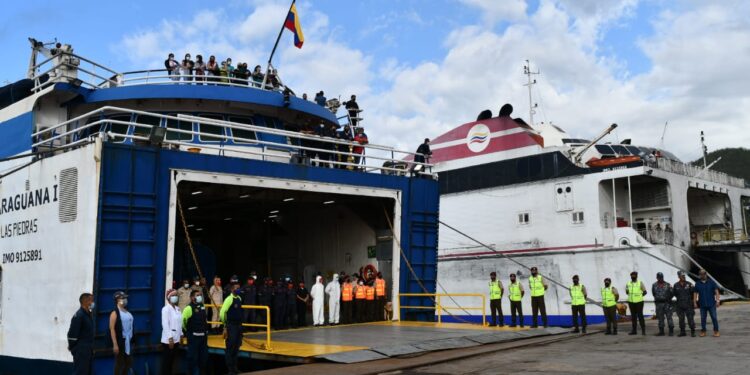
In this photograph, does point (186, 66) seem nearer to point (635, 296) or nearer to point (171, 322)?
point (171, 322)

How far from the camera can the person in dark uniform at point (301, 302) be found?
1603cm

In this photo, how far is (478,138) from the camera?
28.0 m

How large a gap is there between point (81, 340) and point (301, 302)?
322 inches

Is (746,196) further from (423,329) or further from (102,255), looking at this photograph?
(102,255)

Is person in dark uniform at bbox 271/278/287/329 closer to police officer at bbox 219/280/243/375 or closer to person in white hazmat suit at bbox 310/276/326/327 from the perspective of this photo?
person in white hazmat suit at bbox 310/276/326/327

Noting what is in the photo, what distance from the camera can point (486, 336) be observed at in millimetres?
12250

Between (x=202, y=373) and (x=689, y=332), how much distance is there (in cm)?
1037

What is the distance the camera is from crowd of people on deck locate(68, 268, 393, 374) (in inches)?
368

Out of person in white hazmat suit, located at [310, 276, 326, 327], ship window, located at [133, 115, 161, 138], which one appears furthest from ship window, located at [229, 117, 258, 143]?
person in white hazmat suit, located at [310, 276, 326, 327]

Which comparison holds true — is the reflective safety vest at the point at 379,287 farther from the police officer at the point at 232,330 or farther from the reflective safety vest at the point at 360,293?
the police officer at the point at 232,330

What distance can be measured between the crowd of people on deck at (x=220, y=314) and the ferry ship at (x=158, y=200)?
49cm

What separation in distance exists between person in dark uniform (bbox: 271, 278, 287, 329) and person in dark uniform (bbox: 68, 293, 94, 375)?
6.65m

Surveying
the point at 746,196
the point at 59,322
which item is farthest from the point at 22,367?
the point at 746,196

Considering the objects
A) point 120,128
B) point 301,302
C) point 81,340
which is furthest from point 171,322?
point 120,128
